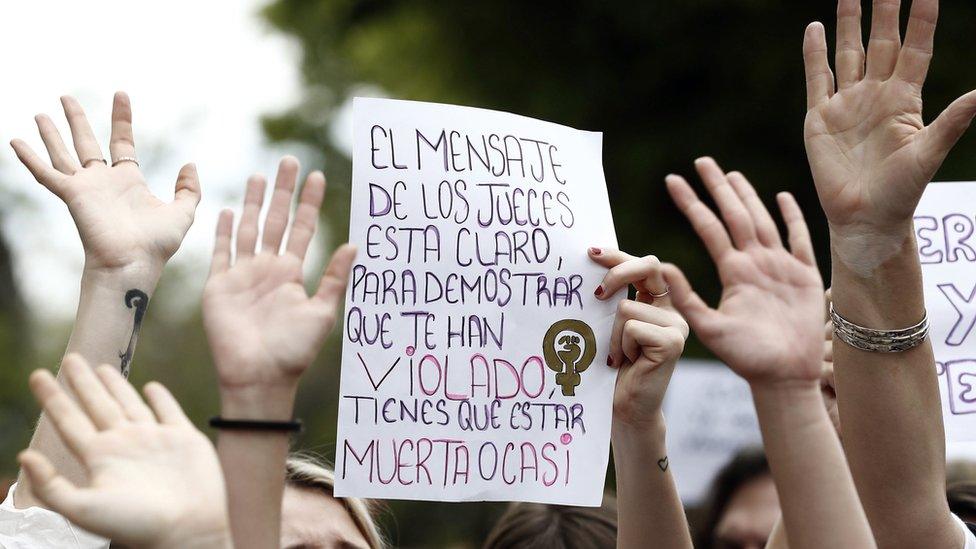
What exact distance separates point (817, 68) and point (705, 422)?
127 inches

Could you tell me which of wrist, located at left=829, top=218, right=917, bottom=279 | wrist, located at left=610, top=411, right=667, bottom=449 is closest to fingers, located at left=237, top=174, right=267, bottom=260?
wrist, located at left=610, top=411, right=667, bottom=449

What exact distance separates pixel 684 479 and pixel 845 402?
309 centimetres

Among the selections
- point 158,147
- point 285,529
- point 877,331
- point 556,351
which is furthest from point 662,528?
point 158,147

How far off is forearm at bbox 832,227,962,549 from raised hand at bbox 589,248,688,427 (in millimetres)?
372

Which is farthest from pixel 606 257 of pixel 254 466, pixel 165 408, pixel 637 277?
pixel 165 408

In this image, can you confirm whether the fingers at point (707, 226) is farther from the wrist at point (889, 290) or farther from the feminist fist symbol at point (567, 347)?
the feminist fist symbol at point (567, 347)

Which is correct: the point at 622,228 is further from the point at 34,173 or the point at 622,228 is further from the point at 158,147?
the point at 158,147

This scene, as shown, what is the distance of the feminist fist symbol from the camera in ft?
8.85

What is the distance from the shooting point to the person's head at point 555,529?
3285 mm

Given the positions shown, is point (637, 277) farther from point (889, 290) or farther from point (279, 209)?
point (279, 209)

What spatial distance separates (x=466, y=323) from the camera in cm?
268

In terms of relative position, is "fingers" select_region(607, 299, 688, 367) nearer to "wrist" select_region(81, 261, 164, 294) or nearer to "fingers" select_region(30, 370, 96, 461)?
"wrist" select_region(81, 261, 164, 294)

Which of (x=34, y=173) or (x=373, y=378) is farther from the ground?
(x=34, y=173)

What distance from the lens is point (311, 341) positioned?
6.48 ft
